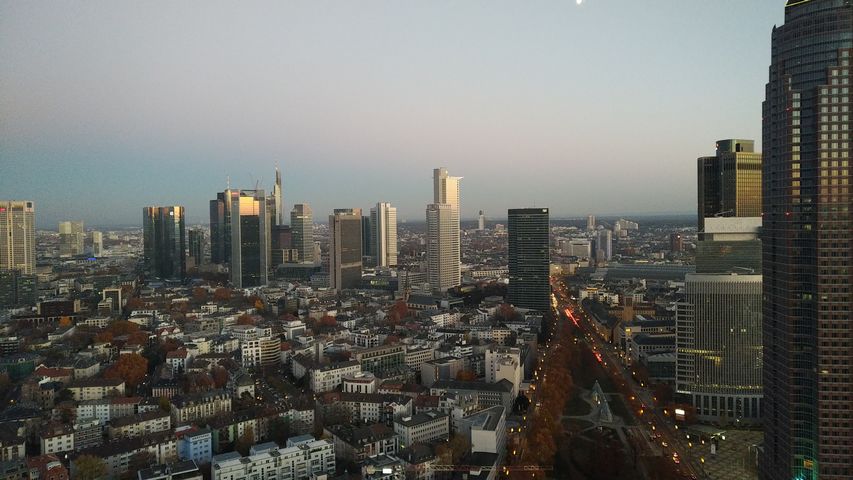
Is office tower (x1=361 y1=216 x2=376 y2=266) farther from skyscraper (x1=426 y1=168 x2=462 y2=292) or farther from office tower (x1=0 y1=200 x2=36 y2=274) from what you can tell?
office tower (x1=0 y1=200 x2=36 y2=274)

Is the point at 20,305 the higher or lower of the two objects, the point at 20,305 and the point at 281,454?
the higher

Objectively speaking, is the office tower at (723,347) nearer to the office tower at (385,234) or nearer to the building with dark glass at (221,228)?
the building with dark glass at (221,228)

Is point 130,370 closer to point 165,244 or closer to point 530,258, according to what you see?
point 530,258

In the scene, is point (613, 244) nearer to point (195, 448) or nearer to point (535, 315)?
point (535, 315)

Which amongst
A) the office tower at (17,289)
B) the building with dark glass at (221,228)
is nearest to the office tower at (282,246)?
the building with dark glass at (221,228)

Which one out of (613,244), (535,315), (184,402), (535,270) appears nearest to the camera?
(184,402)

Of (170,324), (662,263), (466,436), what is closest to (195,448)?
(466,436)
